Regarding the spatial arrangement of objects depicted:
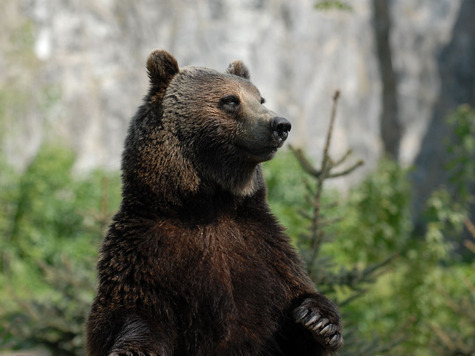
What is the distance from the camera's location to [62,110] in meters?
12.8

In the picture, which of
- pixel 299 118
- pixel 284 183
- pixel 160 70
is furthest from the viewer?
pixel 299 118

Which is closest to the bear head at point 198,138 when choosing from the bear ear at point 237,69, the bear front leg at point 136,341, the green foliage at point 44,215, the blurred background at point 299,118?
the bear ear at point 237,69

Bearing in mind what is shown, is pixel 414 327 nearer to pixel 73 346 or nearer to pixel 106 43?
pixel 73 346

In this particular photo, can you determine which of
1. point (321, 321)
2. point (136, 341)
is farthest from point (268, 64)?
point (136, 341)

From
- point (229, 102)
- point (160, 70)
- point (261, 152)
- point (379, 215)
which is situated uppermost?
point (160, 70)

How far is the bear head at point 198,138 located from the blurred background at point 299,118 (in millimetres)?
2662

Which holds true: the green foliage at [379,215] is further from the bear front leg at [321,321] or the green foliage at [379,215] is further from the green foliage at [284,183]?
the bear front leg at [321,321]

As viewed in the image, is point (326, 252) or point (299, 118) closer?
point (326, 252)

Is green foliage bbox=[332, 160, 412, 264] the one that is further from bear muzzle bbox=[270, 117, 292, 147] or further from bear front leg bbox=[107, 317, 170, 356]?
bear front leg bbox=[107, 317, 170, 356]

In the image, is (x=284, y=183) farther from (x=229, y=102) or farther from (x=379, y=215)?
(x=229, y=102)

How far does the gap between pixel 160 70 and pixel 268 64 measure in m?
11.8

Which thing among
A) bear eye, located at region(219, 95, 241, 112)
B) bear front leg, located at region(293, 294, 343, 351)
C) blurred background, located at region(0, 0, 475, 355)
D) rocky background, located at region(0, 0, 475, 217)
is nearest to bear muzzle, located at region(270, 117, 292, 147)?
bear eye, located at region(219, 95, 241, 112)

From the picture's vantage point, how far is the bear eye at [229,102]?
3.09 meters

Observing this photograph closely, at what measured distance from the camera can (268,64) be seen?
1470cm
